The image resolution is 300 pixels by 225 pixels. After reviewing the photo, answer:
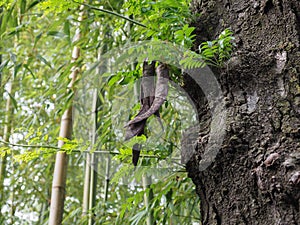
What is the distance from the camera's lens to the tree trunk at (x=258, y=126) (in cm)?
60

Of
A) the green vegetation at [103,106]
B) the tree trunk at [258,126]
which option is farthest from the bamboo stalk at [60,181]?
the tree trunk at [258,126]

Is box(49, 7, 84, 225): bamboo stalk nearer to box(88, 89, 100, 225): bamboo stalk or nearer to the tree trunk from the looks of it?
box(88, 89, 100, 225): bamboo stalk

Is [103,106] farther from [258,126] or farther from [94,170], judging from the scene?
[258,126]

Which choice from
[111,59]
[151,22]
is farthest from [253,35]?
[111,59]

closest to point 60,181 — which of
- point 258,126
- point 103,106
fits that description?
point 103,106

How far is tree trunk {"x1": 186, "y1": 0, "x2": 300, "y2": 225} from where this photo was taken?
0.60 m

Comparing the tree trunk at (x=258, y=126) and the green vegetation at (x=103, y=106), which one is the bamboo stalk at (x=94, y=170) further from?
the tree trunk at (x=258, y=126)

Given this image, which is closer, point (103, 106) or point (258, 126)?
point (258, 126)

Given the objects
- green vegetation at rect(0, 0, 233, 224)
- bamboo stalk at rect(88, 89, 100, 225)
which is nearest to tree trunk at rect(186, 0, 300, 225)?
green vegetation at rect(0, 0, 233, 224)

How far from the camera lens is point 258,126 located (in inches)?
25.6

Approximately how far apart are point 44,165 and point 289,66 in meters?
1.66

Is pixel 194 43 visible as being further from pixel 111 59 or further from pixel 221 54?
pixel 111 59

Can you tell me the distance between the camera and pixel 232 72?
70 centimetres

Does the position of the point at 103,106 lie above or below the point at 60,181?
above
